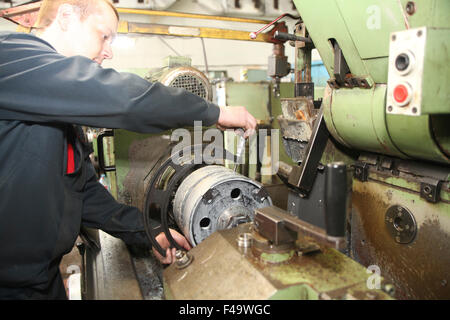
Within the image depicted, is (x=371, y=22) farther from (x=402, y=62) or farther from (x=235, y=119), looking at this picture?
(x=235, y=119)

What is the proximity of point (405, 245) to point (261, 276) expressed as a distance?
0.70 metres

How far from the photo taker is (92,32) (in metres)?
1.06

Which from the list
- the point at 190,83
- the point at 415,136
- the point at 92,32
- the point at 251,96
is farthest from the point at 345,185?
the point at 251,96

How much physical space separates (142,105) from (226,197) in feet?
1.26

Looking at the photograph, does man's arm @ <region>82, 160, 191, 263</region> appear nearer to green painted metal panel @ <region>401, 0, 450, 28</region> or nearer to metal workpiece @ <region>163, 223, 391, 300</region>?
metal workpiece @ <region>163, 223, 391, 300</region>

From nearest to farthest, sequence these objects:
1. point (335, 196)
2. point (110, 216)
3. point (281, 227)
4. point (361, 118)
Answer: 1. point (335, 196)
2. point (281, 227)
3. point (361, 118)
4. point (110, 216)

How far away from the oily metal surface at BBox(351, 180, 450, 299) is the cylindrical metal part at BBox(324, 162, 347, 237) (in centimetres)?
58

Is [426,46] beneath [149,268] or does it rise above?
above
